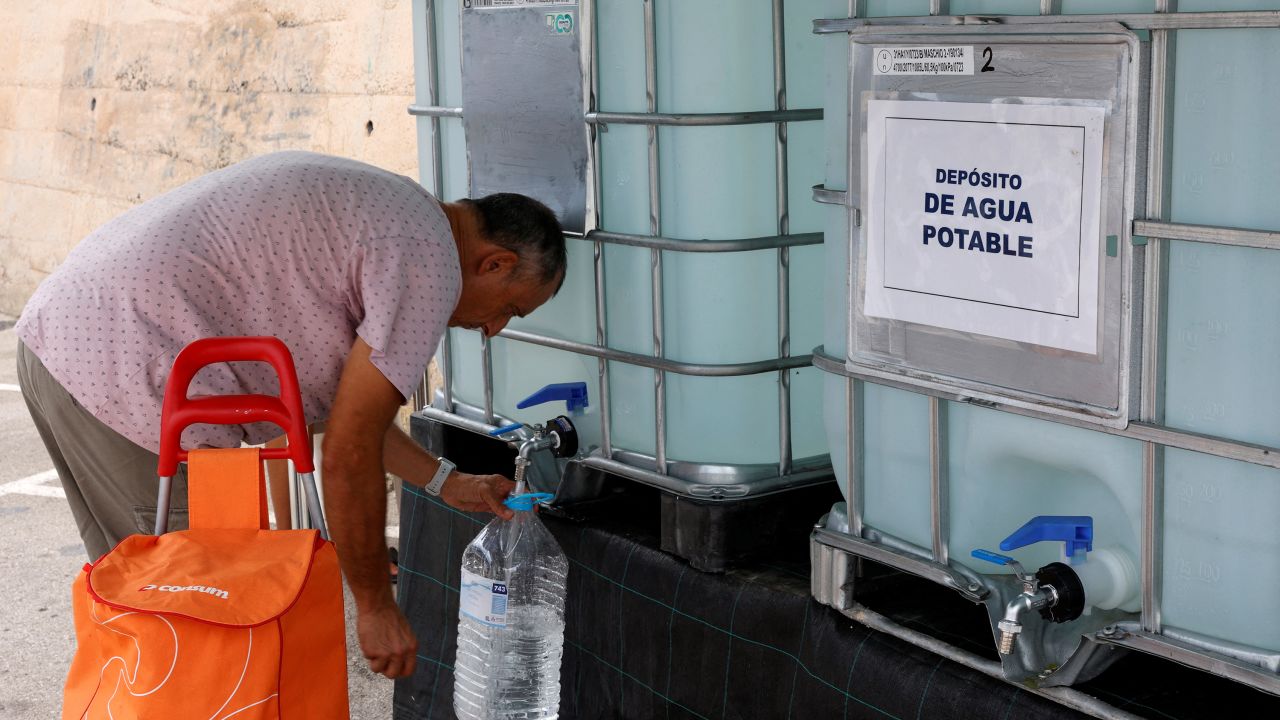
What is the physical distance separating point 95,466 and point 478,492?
66 cm

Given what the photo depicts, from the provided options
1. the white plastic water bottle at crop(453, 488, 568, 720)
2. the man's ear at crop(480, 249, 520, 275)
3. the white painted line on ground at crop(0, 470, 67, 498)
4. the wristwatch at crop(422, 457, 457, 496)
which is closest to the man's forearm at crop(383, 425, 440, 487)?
the wristwatch at crop(422, 457, 457, 496)

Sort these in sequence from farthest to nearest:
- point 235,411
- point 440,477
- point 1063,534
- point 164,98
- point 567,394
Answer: point 164,98
point 440,477
point 567,394
point 235,411
point 1063,534

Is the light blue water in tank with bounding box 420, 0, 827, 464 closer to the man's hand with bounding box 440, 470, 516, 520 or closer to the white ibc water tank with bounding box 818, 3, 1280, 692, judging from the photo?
the man's hand with bounding box 440, 470, 516, 520

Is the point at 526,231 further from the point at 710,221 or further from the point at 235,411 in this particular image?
the point at 235,411

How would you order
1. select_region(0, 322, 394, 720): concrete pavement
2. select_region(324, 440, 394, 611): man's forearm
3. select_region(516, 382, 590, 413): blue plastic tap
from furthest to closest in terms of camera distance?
select_region(0, 322, 394, 720): concrete pavement → select_region(516, 382, 590, 413): blue plastic tap → select_region(324, 440, 394, 611): man's forearm

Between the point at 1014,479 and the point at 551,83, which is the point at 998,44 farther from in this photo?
the point at 551,83

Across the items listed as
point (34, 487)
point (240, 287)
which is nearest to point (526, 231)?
point (240, 287)

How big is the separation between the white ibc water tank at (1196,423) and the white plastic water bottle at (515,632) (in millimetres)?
1069

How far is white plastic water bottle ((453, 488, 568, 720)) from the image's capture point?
105 inches

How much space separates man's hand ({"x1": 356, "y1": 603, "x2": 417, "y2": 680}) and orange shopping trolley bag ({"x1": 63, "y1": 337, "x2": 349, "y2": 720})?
0.17 m

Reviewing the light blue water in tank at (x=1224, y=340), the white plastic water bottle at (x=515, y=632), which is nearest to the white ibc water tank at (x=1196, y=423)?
the light blue water in tank at (x=1224, y=340)

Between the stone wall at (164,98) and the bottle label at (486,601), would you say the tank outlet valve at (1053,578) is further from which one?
the stone wall at (164,98)

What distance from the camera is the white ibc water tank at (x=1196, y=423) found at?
Answer: 145 centimetres

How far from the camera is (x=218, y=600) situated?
184 cm
